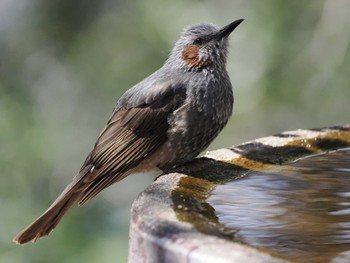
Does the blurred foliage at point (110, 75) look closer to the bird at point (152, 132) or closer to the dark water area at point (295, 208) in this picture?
the bird at point (152, 132)

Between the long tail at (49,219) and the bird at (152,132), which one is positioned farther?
the bird at (152,132)

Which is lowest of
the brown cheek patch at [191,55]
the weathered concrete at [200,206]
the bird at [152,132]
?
the weathered concrete at [200,206]

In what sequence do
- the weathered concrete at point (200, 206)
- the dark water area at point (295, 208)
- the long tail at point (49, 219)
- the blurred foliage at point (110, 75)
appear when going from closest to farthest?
the weathered concrete at point (200, 206)
the dark water area at point (295, 208)
the long tail at point (49, 219)
the blurred foliage at point (110, 75)

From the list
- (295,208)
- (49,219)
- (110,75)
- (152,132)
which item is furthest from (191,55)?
(110,75)

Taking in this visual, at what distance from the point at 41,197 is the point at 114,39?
1814 millimetres

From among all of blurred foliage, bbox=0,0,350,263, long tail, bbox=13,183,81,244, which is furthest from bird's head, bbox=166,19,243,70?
blurred foliage, bbox=0,0,350,263

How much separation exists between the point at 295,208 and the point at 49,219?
166cm

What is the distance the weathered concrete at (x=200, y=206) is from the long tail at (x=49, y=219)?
2.80 ft

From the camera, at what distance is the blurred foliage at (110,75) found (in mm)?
7848

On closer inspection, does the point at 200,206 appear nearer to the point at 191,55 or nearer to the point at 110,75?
the point at 191,55

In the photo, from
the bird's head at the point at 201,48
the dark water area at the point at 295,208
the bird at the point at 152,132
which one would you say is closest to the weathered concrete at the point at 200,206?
the dark water area at the point at 295,208

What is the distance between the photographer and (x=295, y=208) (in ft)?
10.1

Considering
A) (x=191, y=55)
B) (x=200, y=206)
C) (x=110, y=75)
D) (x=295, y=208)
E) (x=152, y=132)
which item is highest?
(x=110, y=75)

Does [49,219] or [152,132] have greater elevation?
[152,132]
